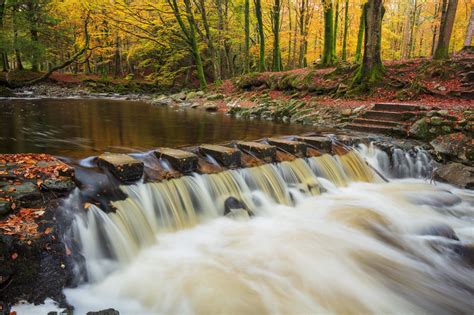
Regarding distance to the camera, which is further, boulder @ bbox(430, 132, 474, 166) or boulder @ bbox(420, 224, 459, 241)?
boulder @ bbox(430, 132, 474, 166)

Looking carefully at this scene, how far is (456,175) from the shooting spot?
21.3 feet

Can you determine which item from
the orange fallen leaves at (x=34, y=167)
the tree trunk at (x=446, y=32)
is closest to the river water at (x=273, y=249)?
the orange fallen leaves at (x=34, y=167)

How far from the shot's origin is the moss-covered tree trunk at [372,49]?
1169 centimetres

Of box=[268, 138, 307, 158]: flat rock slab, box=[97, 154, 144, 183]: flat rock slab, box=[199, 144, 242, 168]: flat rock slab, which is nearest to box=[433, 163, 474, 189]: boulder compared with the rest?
box=[268, 138, 307, 158]: flat rock slab

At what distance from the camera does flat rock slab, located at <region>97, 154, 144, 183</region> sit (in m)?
4.11

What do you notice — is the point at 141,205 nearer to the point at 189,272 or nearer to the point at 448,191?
the point at 189,272

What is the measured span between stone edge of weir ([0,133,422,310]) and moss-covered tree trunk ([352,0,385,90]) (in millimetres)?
8799

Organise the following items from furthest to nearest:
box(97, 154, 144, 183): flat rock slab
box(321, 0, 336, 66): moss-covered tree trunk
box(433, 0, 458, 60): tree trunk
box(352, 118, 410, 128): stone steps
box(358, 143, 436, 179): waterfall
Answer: box(321, 0, 336, 66): moss-covered tree trunk < box(433, 0, 458, 60): tree trunk < box(352, 118, 410, 128): stone steps < box(358, 143, 436, 179): waterfall < box(97, 154, 144, 183): flat rock slab

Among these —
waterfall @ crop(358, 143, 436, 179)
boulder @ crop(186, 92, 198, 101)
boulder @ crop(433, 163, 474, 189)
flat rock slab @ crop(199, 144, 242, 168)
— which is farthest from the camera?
boulder @ crop(186, 92, 198, 101)

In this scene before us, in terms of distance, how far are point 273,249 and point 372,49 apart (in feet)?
34.9

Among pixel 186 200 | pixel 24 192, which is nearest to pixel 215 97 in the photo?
pixel 186 200

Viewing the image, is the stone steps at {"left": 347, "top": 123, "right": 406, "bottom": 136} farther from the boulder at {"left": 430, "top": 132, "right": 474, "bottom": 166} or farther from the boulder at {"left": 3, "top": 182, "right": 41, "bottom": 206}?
the boulder at {"left": 3, "top": 182, "right": 41, "bottom": 206}

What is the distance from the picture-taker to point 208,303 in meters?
2.95

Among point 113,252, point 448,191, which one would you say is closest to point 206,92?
point 448,191
